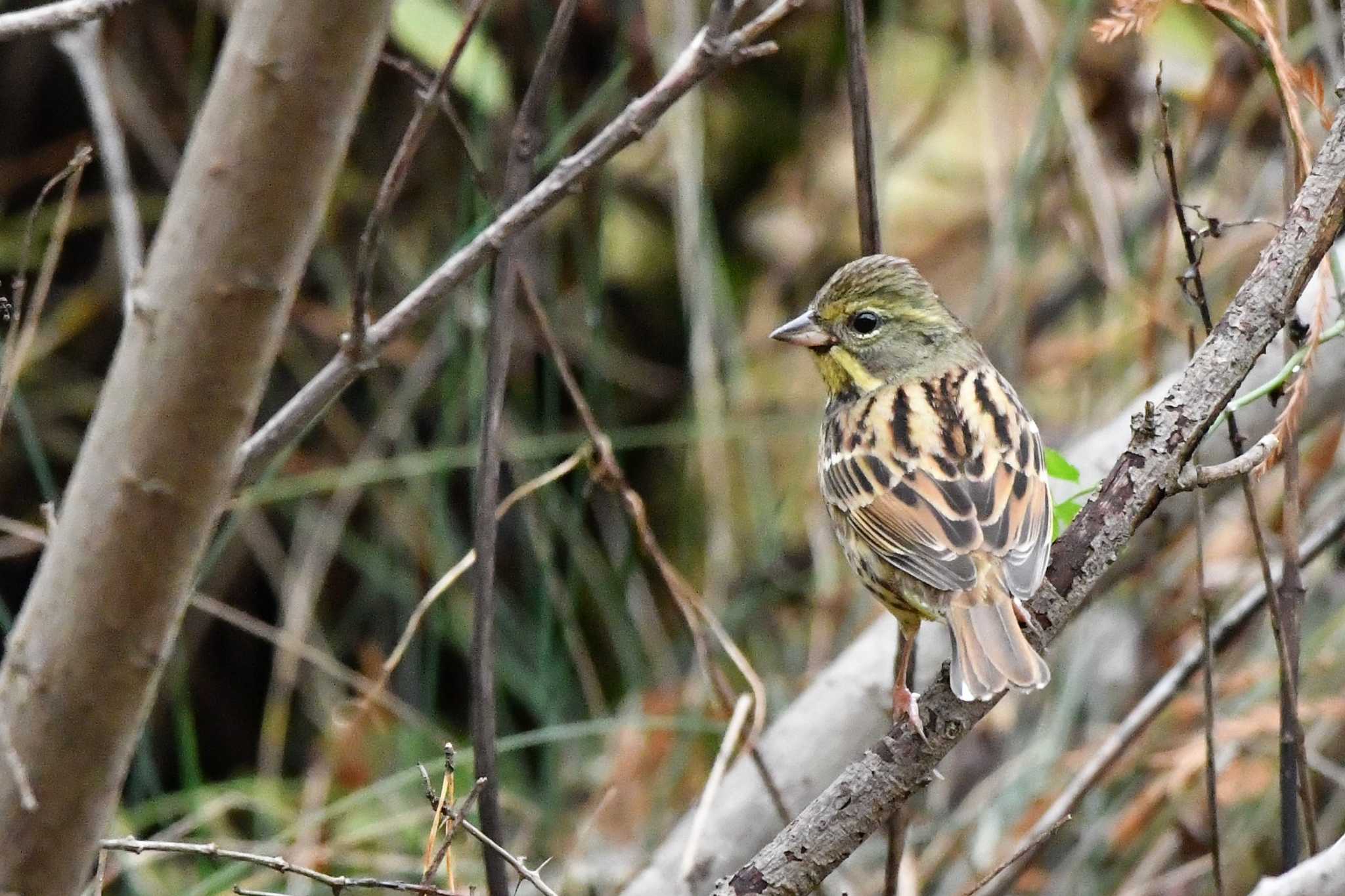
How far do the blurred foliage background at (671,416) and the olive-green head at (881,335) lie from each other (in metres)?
0.39

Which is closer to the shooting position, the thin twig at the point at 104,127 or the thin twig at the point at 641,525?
the thin twig at the point at 641,525

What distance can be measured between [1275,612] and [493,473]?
1.03m

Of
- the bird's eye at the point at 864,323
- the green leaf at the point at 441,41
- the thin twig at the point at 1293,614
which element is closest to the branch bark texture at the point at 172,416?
the thin twig at the point at 1293,614

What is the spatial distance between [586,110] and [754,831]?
48.8 inches

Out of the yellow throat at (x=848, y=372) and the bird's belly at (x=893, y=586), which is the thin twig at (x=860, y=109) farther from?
the yellow throat at (x=848, y=372)

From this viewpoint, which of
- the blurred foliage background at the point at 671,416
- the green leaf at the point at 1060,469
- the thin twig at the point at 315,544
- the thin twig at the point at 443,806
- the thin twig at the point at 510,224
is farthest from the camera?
the thin twig at the point at 315,544

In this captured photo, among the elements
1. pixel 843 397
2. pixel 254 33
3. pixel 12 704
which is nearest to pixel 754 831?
pixel 843 397

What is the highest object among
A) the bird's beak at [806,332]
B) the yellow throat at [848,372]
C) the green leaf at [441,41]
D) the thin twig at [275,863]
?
the green leaf at [441,41]

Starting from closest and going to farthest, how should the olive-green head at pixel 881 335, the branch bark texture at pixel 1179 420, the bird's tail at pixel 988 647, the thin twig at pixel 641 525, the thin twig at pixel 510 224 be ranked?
the thin twig at pixel 510 224, the branch bark texture at pixel 1179 420, the bird's tail at pixel 988 647, the thin twig at pixel 641 525, the olive-green head at pixel 881 335

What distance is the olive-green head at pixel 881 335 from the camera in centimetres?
303

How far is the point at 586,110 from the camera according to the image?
2.77m

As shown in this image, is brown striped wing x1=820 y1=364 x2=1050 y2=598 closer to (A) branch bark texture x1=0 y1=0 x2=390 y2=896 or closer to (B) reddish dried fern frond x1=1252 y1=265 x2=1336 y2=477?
(B) reddish dried fern frond x1=1252 y1=265 x2=1336 y2=477

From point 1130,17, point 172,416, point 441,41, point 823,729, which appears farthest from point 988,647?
point 441,41

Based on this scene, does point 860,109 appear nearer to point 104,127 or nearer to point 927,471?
point 927,471
